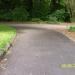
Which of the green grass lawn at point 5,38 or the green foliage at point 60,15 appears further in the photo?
the green foliage at point 60,15

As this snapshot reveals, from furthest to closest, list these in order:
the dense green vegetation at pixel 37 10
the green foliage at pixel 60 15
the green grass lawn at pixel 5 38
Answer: the green foliage at pixel 60 15
the dense green vegetation at pixel 37 10
the green grass lawn at pixel 5 38

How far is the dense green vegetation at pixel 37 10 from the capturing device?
41.9 meters

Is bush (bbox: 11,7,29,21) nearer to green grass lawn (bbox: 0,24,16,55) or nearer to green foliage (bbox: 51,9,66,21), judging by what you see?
green foliage (bbox: 51,9,66,21)

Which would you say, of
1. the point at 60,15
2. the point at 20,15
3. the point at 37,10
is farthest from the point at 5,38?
the point at 37,10

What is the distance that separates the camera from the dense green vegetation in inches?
1649

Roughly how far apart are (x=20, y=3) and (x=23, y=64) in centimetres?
3534

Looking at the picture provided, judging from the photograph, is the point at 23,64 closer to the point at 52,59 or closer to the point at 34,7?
the point at 52,59

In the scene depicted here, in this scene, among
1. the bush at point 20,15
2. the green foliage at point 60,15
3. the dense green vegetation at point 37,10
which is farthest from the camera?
the green foliage at point 60,15

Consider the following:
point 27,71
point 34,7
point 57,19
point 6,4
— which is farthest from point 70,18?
point 27,71

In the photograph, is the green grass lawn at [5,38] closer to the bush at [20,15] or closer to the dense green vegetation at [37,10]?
the bush at [20,15]

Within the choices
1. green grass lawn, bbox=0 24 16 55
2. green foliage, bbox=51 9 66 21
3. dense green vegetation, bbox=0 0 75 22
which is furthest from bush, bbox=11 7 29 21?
green grass lawn, bbox=0 24 16 55

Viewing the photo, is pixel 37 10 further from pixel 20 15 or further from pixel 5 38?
pixel 5 38

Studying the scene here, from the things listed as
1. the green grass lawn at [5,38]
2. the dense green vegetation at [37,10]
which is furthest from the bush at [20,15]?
the green grass lawn at [5,38]

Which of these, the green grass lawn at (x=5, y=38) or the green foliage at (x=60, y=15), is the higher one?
the green grass lawn at (x=5, y=38)
